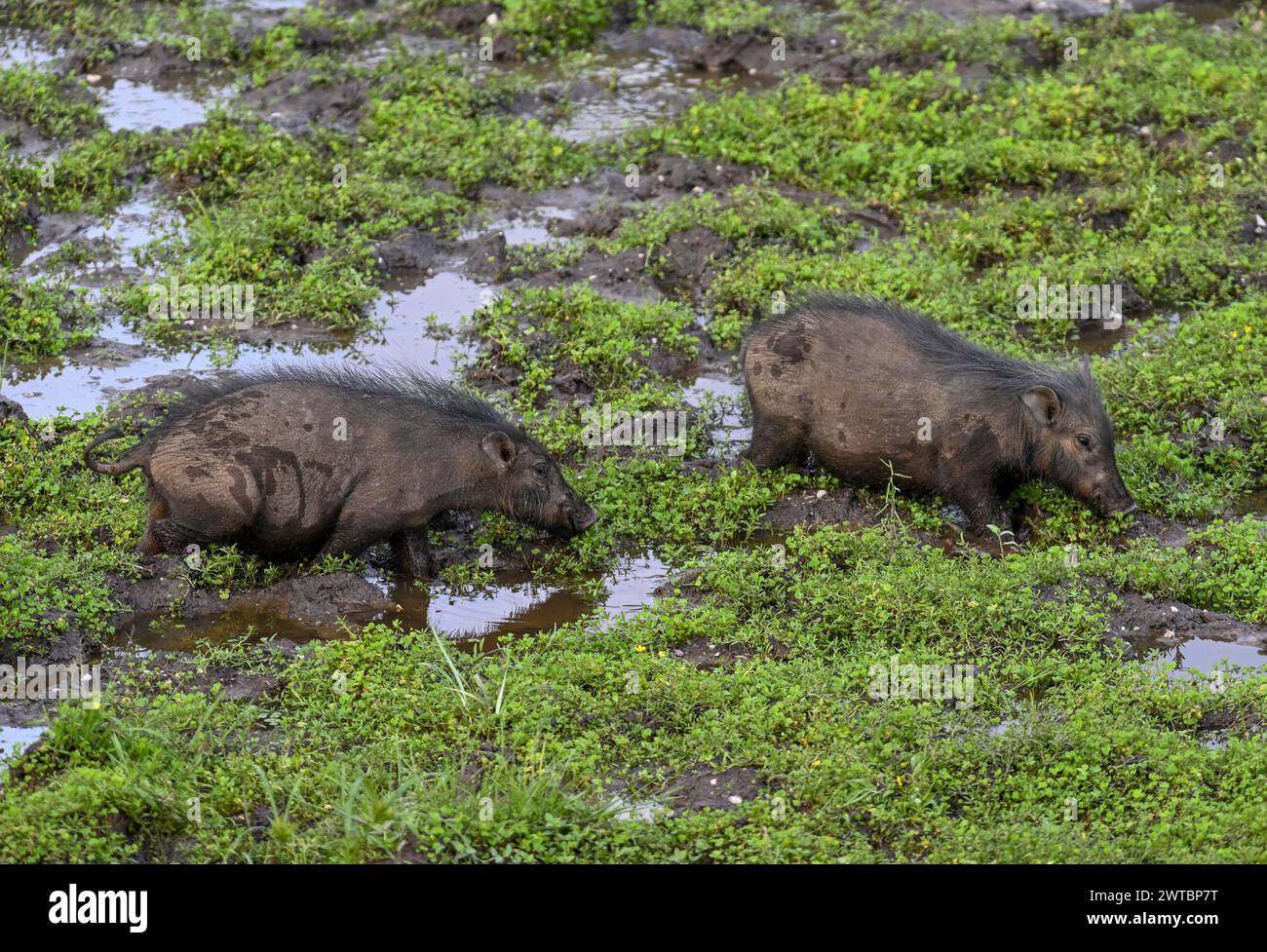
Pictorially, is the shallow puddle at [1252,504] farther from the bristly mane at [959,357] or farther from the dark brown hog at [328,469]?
the dark brown hog at [328,469]

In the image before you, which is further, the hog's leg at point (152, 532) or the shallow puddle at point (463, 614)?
the hog's leg at point (152, 532)

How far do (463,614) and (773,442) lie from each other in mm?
2330

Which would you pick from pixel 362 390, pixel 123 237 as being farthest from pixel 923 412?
pixel 123 237

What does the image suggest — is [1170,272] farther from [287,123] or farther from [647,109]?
[287,123]

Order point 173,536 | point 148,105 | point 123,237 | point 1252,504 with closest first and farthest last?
point 173,536 < point 1252,504 < point 123,237 < point 148,105

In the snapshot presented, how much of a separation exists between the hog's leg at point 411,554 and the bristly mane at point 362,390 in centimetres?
74

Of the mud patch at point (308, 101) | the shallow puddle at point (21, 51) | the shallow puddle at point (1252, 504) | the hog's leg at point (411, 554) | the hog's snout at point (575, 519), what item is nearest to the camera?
the hog's leg at point (411, 554)

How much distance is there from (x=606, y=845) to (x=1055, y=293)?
685 centimetres

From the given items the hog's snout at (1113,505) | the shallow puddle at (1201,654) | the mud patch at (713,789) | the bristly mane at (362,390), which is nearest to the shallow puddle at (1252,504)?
the hog's snout at (1113,505)

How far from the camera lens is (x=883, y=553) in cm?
941

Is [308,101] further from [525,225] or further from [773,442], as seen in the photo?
[773,442]

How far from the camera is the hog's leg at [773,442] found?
10305 mm

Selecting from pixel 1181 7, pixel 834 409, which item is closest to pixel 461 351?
pixel 834 409

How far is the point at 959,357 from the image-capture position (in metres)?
10.2
